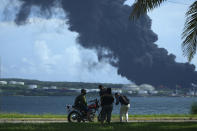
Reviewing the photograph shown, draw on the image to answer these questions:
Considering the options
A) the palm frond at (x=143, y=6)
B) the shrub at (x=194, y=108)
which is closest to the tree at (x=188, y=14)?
the palm frond at (x=143, y=6)

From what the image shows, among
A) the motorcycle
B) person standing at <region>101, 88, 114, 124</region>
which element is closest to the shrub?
the motorcycle

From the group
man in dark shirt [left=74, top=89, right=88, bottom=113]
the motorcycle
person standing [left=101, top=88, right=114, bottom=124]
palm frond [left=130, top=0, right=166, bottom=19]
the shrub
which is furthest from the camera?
the shrub

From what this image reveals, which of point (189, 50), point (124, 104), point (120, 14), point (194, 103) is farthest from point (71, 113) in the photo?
point (120, 14)

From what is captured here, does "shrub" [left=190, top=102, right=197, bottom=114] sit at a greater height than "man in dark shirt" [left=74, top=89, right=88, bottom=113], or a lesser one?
lesser

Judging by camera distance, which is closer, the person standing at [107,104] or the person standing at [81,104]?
the person standing at [107,104]

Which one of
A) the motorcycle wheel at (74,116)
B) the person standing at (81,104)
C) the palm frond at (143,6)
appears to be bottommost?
the motorcycle wheel at (74,116)

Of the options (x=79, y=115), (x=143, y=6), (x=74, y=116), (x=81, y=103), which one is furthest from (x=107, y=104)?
(x=143, y=6)

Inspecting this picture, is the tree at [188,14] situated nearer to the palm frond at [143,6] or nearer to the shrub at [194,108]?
the palm frond at [143,6]

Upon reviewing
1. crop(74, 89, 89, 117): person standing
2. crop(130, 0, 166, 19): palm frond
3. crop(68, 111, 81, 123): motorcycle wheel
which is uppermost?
crop(130, 0, 166, 19): palm frond

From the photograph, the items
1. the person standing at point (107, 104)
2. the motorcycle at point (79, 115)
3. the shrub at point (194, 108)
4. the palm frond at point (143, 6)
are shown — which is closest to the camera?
the palm frond at point (143, 6)

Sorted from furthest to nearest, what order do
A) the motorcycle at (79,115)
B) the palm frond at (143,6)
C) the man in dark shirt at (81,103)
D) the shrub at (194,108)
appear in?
the shrub at (194,108), the motorcycle at (79,115), the man in dark shirt at (81,103), the palm frond at (143,6)

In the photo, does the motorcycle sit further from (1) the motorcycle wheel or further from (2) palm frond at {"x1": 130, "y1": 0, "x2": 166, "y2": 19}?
(2) palm frond at {"x1": 130, "y1": 0, "x2": 166, "y2": 19}

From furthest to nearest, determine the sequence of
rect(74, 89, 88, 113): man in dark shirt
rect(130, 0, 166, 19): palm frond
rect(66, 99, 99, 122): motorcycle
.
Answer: rect(66, 99, 99, 122): motorcycle, rect(74, 89, 88, 113): man in dark shirt, rect(130, 0, 166, 19): palm frond

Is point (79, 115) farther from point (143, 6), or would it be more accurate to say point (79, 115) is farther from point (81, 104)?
point (143, 6)
